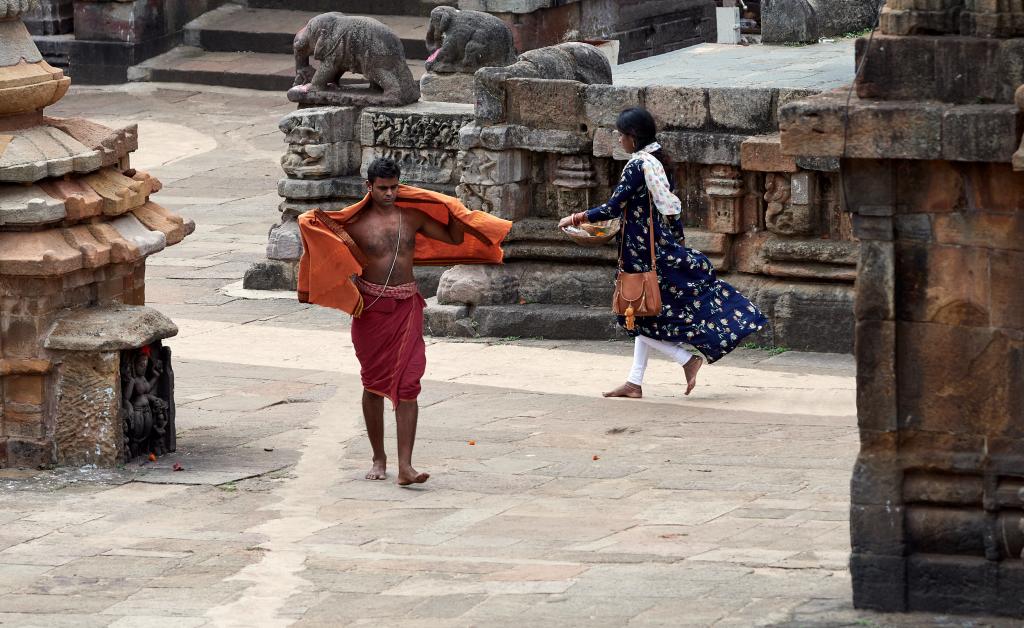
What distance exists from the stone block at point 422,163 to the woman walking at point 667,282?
290 centimetres

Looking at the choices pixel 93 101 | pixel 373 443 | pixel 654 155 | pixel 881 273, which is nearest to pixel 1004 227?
pixel 881 273

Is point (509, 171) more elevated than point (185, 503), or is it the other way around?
point (509, 171)

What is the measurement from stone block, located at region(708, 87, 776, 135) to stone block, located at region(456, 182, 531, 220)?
1.37 metres

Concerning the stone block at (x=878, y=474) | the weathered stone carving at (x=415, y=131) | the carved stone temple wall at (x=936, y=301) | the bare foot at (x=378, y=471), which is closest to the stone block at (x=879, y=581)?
the carved stone temple wall at (x=936, y=301)

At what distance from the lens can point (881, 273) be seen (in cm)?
548

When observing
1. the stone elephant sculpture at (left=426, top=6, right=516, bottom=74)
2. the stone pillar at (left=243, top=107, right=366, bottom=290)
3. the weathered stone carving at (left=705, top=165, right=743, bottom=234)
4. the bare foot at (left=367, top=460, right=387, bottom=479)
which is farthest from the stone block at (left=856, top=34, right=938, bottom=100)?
the stone elephant sculpture at (left=426, top=6, right=516, bottom=74)

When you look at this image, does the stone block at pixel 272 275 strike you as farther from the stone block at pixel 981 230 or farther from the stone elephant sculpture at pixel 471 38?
the stone block at pixel 981 230

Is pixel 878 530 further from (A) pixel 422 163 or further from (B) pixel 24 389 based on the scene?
(A) pixel 422 163

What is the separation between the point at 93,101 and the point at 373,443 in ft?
44.6

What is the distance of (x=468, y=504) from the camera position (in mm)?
7340

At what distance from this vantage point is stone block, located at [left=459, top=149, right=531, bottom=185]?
1102 cm

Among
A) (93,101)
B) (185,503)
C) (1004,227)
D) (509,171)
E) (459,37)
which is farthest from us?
(93,101)

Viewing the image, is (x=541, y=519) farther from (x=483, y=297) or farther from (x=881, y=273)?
(x=483, y=297)

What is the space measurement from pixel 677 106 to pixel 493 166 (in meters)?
1.21
